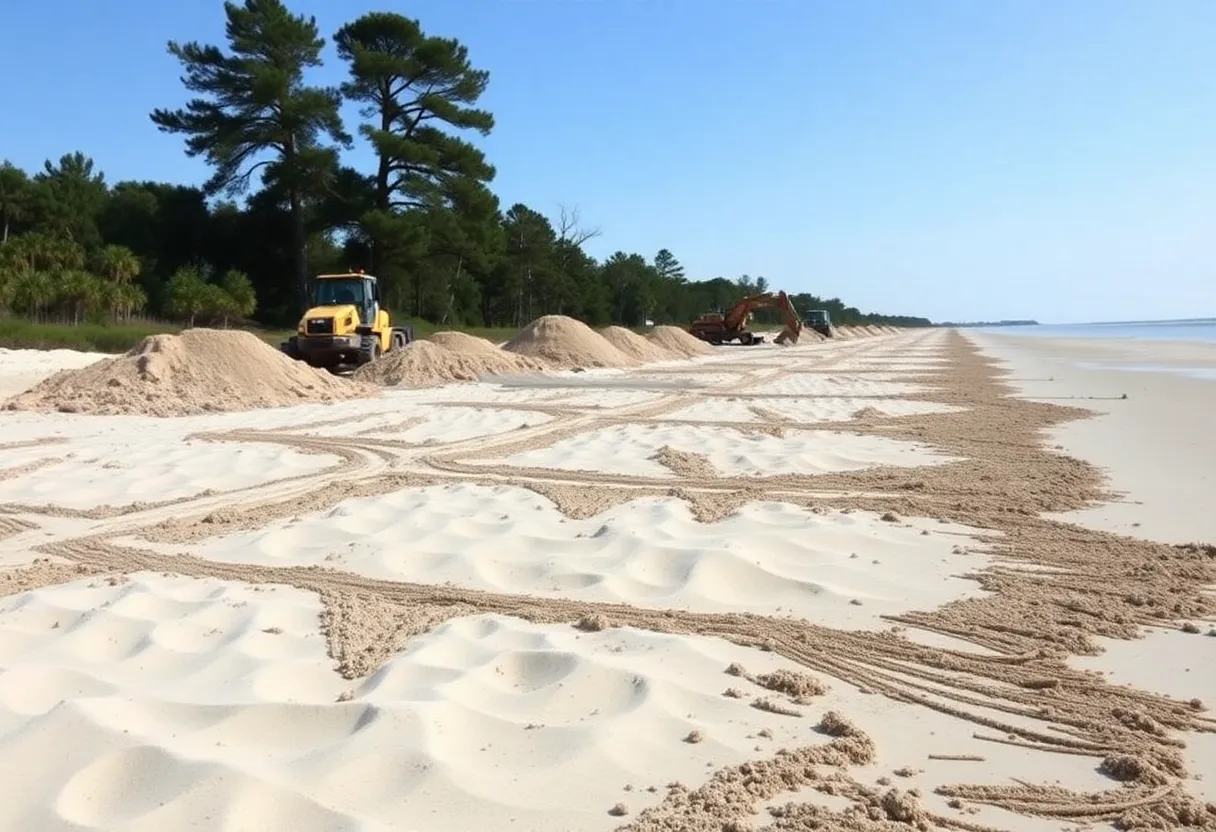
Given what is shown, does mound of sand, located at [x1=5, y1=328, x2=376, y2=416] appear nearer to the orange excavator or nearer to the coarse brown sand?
the coarse brown sand

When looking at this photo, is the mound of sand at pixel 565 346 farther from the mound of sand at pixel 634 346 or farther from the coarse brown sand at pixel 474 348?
the mound of sand at pixel 634 346

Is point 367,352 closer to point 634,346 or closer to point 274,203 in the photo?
point 634,346

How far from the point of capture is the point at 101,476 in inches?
306

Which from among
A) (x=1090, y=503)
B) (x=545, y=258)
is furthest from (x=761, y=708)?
(x=545, y=258)

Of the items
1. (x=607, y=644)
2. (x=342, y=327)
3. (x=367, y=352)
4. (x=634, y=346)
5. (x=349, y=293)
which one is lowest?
(x=607, y=644)

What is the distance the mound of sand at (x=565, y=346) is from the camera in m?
26.5

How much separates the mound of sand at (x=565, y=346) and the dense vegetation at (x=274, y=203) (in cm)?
1254

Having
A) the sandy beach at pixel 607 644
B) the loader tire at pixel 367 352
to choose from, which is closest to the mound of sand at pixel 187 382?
the loader tire at pixel 367 352

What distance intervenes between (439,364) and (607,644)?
673 inches

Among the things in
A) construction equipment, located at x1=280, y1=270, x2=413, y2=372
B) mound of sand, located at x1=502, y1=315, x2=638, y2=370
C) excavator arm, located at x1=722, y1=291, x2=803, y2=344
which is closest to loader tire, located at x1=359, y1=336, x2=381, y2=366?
construction equipment, located at x1=280, y1=270, x2=413, y2=372

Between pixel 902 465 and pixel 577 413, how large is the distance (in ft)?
18.6

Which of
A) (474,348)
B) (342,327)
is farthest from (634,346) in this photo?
(342,327)

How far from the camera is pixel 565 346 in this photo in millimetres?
27062

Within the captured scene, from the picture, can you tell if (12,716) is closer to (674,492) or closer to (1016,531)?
(674,492)
